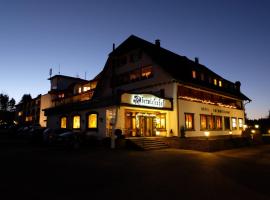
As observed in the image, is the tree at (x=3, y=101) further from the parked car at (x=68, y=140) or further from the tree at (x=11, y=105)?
the parked car at (x=68, y=140)

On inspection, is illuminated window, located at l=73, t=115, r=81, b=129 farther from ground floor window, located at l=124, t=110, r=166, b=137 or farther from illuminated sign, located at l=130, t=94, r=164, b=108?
illuminated sign, located at l=130, t=94, r=164, b=108

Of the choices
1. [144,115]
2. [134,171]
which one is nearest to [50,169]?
[134,171]

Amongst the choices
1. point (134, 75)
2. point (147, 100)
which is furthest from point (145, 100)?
point (134, 75)

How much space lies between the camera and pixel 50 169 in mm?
10359

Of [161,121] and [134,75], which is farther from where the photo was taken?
[134,75]

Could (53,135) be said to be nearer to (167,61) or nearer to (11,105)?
(167,61)

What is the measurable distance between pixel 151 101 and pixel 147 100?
50cm

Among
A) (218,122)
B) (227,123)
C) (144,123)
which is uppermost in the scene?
(218,122)

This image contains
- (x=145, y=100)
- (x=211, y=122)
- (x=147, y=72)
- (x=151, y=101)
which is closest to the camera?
(x=145, y=100)

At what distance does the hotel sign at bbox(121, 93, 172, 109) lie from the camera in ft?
69.0

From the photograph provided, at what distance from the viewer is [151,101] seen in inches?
898

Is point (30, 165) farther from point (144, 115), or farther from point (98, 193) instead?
point (144, 115)

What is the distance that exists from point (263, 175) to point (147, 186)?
5442 millimetres

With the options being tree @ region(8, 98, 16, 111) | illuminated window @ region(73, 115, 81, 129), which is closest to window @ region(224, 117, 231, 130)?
illuminated window @ region(73, 115, 81, 129)
